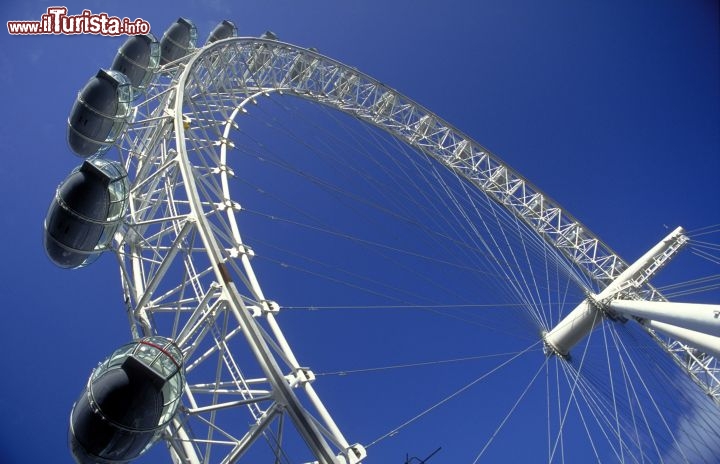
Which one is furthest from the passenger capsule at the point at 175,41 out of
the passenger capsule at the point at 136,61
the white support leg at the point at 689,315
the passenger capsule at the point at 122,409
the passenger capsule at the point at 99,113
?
the white support leg at the point at 689,315

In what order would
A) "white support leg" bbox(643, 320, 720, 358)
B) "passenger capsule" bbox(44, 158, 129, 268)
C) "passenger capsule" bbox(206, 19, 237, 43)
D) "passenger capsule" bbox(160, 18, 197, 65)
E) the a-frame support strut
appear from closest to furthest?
"passenger capsule" bbox(44, 158, 129, 268) → "white support leg" bbox(643, 320, 720, 358) → the a-frame support strut → "passenger capsule" bbox(160, 18, 197, 65) → "passenger capsule" bbox(206, 19, 237, 43)

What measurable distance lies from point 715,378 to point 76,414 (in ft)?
109

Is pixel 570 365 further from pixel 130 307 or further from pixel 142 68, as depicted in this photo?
pixel 142 68

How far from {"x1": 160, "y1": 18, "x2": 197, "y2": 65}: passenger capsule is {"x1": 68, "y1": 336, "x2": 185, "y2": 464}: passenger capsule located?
19.4 m

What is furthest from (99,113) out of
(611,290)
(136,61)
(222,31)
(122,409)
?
(611,290)

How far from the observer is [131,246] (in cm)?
1245

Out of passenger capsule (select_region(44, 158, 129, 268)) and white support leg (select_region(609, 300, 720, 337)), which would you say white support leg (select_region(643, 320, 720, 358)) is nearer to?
white support leg (select_region(609, 300, 720, 337))

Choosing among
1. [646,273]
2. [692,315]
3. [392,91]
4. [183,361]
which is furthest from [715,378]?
[183,361]

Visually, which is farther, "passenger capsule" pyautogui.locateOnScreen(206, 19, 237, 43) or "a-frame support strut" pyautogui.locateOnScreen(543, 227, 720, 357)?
"passenger capsule" pyautogui.locateOnScreen(206, 19, 237, 43)

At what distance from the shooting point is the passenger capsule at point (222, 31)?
25.0 metres

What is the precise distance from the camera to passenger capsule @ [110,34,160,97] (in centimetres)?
1816

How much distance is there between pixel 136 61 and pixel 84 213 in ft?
36.3

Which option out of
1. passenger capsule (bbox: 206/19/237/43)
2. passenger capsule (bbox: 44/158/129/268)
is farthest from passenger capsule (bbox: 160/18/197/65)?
passenger capsule (bbox: 44/158/129/268)

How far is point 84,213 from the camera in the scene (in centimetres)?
1002
